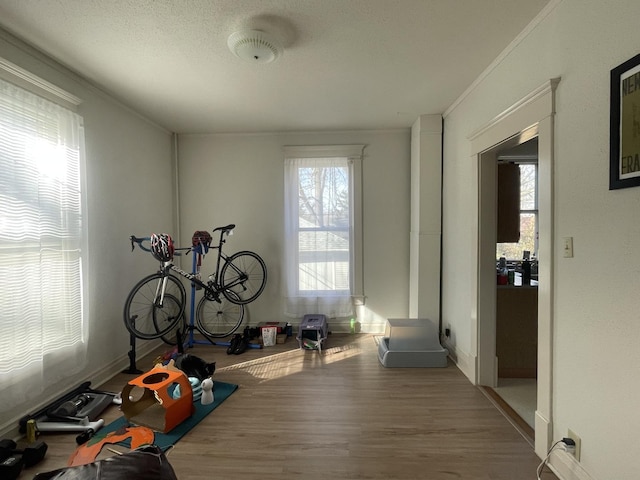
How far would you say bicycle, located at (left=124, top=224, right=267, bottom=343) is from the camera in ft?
9.96

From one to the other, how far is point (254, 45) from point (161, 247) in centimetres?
205

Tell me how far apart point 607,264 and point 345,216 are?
9.15 feet

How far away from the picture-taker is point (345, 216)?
12.9ft

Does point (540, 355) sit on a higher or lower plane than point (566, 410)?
higher

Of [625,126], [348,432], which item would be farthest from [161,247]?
[625,126]

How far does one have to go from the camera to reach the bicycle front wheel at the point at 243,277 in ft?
12.6

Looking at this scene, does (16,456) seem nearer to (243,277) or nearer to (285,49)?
(243,277)

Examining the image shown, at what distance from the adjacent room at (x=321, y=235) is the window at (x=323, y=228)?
0.03 meters

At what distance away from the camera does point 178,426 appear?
212 cm

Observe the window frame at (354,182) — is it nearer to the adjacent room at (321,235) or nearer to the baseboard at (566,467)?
the adjacent room at (321,235)

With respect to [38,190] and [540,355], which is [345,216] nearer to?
[540,355]

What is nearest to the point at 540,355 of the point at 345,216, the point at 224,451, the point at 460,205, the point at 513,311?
the point at 513,311

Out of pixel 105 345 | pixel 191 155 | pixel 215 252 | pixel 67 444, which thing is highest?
pixel 191 155

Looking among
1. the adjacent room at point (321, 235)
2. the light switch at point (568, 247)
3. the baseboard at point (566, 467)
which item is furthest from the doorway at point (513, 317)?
the light switch at point (568, 247)
